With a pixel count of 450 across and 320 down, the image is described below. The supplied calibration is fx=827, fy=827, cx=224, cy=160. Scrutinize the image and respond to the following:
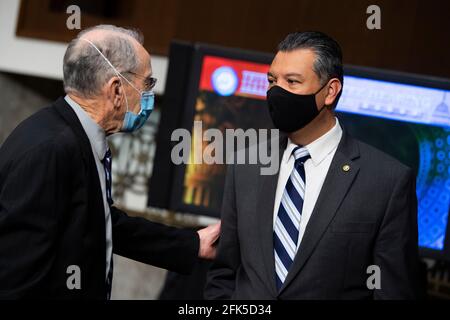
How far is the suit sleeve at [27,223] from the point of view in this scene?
2061 mm

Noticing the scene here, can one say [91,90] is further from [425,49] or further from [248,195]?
[425,49]

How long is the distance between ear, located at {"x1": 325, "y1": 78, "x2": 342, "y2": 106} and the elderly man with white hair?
54 cm

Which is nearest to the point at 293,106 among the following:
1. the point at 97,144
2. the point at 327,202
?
the point at 327,202

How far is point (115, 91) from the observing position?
2.37 m

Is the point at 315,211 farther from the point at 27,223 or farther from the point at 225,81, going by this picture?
the point at 225,81

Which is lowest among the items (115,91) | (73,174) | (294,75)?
(73,174)

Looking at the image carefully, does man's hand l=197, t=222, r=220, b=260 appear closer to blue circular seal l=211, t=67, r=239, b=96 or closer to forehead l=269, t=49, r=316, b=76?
forehead l=269, t=49, r=316, b=76

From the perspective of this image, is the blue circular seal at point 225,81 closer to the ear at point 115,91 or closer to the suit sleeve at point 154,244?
the suit sleeve at point 154,244

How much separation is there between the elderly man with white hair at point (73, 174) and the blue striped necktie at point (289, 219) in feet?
1.60

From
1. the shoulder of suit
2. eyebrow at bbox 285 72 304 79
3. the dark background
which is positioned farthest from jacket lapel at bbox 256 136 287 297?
the dark background

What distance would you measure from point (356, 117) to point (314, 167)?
3.92 feet

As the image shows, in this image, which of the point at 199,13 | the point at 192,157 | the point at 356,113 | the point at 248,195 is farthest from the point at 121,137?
the point at 248,195

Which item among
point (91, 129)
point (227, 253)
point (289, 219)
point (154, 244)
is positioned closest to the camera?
point (91, 129)

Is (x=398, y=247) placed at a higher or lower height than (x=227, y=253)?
higher
